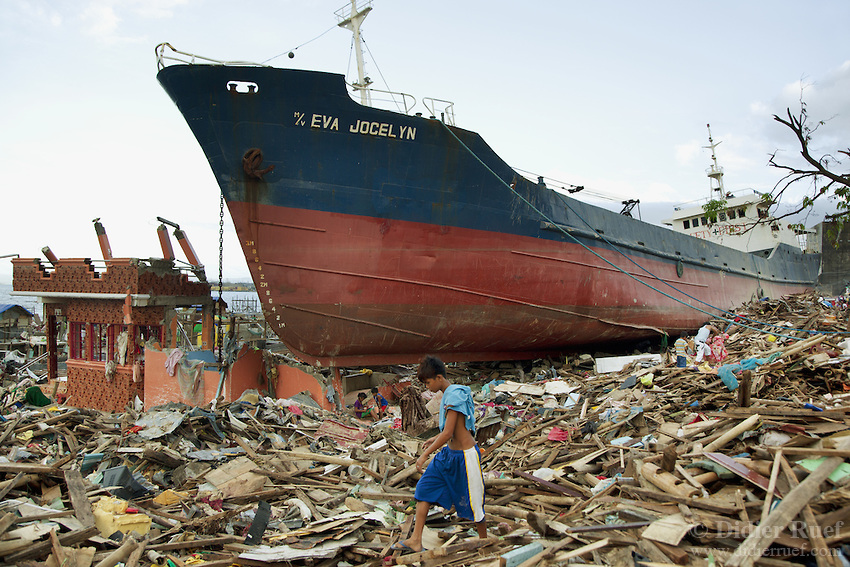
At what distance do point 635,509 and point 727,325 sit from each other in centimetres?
1322

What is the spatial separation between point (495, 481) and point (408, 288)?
15.2 ft

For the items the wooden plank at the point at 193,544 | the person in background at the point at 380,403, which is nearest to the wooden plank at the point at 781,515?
the wooden plank at the point at 193,544

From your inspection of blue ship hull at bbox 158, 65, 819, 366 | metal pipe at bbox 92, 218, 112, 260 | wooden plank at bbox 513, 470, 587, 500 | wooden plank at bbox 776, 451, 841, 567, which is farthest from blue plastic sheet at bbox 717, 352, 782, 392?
metal pipe at bbox 92, 218, 112, 260

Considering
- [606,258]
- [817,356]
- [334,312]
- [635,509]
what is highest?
[606,258]

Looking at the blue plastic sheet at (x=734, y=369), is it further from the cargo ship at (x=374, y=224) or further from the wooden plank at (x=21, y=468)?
the wooden plank at (x=21, y=468)

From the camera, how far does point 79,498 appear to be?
12.5ft

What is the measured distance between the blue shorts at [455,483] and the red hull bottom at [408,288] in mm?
5118

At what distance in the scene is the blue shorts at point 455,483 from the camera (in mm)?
3174

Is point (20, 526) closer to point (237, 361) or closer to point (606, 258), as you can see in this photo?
point (237, 361)

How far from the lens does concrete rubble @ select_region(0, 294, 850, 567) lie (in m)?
2.70

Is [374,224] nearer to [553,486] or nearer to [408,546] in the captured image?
[553,486]

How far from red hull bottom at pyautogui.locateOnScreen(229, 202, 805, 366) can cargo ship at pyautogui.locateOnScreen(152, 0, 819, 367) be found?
23 mm

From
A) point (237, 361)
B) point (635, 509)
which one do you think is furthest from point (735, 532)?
point (237, 361)

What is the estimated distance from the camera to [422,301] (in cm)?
852
